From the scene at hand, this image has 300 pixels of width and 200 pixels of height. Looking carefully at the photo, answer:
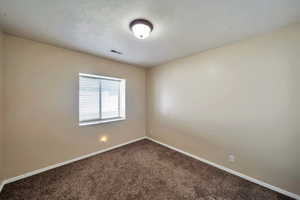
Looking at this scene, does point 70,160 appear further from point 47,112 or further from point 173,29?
Answer: point 173,29

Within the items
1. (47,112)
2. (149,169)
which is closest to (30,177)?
(47,112)

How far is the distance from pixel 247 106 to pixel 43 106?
142 inches

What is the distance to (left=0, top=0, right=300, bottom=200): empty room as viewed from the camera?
1371 mm

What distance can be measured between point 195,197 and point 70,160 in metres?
2.43

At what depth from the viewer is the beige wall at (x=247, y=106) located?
4.81ft

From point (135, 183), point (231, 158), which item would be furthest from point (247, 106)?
point (135, 183)

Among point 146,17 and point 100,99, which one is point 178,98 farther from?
point 100,99

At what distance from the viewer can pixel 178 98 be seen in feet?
Answer: 9.05

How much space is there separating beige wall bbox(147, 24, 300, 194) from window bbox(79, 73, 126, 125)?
172cm

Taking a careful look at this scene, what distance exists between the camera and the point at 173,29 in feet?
5.24

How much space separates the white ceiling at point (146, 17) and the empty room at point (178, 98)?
1cm

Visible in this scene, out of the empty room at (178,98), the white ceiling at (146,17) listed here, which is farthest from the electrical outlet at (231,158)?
the white ceiling at (146,17)

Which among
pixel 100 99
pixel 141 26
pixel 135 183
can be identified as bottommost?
pixel 135 183

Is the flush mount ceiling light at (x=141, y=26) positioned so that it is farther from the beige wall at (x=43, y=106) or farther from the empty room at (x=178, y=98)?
the beige wall at (x=43, y=106)
